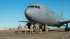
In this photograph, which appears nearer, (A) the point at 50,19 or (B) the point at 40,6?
(B) the point at 40,6

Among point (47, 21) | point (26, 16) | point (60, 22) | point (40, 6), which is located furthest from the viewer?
point (60, 22)

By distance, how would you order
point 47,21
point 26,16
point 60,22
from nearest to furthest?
point 26,16 → point 47,21 → point 60,22

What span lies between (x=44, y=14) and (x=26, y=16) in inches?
164

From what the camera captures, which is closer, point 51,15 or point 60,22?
point 51,15

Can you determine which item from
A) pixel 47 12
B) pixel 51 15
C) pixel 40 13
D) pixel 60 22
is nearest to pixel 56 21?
pixel 60 22

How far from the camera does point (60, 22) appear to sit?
4147 centimetres

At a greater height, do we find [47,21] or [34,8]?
[34,8]

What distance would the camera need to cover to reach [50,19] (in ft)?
124

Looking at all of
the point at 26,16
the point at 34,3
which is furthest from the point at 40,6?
the point at 26,16

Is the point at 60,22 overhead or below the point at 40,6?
below

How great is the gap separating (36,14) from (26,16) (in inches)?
70.2

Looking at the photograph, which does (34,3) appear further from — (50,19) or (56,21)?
(56,21)

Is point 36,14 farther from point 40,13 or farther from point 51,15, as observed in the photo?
point 51,15

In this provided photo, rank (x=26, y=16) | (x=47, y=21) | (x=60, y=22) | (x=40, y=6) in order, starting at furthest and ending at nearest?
(x=60, y=22), (x=47, y=21), (x=40, y=6), (x=26, y=16)
